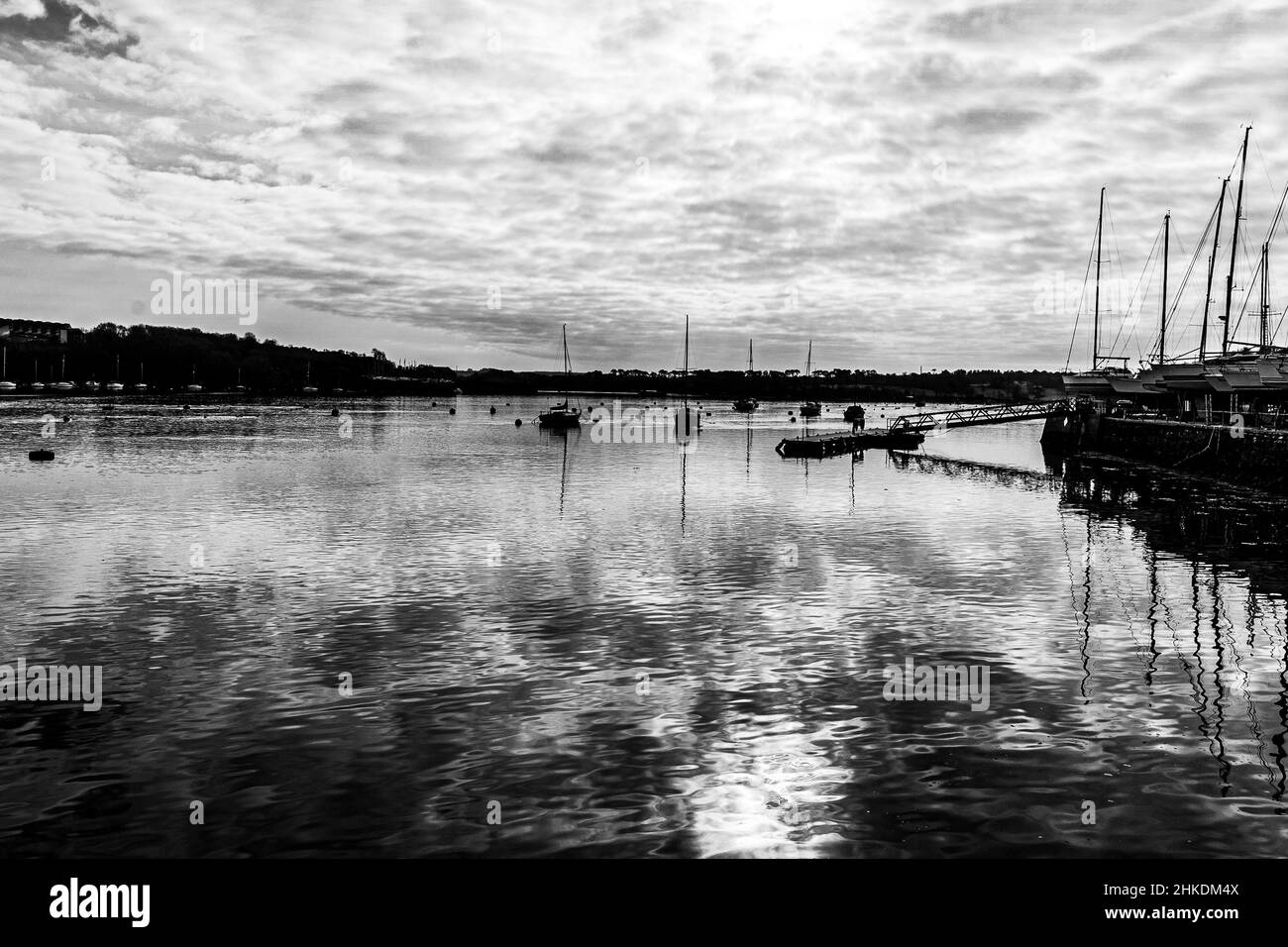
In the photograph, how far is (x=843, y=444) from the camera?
92.6 metres

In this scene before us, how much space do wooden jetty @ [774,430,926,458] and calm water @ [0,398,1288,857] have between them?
140ft

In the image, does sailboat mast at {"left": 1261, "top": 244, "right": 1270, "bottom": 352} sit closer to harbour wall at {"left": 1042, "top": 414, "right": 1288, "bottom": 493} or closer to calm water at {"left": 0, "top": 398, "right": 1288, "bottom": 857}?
harbour wall at {"left": 1042, "top": 414, "right": 1288, "bottom": 493}

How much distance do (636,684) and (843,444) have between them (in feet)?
252

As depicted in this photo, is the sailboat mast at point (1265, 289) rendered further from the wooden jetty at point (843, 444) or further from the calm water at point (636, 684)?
the calm water at point (636, 684)

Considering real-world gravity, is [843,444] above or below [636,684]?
above

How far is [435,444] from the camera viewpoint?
102438 millimetres

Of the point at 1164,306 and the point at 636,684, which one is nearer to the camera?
the point at 636,684

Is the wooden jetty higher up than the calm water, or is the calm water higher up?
the wooden jetty

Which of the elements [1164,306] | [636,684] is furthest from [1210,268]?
[636,684]

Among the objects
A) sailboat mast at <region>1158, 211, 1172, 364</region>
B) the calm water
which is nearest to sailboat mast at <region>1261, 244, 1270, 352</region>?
sailboat mast at <region>1158, 211, 1172, 364</region>

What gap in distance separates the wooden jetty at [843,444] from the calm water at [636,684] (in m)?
42.5

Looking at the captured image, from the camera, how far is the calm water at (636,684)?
41.1 ft

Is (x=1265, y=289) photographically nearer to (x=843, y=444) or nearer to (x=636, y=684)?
(x=843, y=444)

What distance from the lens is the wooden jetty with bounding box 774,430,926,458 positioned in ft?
284
